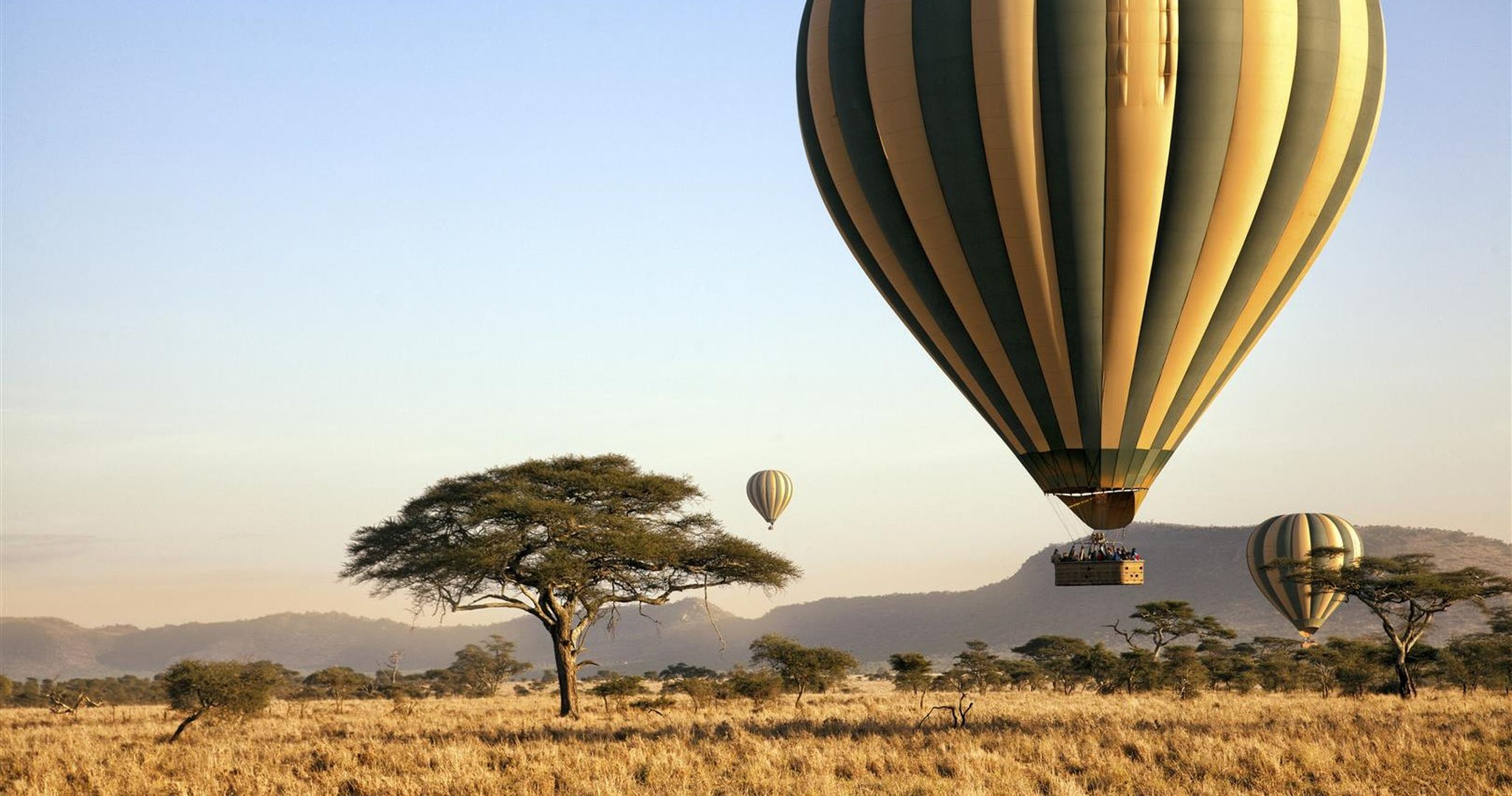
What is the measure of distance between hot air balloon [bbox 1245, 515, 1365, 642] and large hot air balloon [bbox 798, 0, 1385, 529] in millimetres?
38535

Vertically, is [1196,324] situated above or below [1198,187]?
below

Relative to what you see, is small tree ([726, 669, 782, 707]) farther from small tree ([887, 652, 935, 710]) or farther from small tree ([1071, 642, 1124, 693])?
small tree ([1071, 642, 1124, 693])

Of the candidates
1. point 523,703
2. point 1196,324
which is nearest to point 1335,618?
point 523,703

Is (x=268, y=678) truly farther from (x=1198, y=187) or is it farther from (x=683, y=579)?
(x=1198, y=187)

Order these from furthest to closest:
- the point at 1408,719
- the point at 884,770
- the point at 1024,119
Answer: the point at 1408,719 < the point at 1024,119 < the point at 884,770

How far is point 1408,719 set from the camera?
2714 cm

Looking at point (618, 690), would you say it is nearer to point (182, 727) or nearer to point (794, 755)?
point (182, 727)

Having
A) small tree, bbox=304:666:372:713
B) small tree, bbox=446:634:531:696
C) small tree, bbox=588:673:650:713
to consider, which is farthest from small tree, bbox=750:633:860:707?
small tree, bbox=446:634:531:696

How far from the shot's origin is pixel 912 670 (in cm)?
5184

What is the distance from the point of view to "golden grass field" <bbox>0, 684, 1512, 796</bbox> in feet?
58.5

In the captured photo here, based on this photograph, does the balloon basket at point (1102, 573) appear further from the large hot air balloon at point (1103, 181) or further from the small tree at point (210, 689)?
the small tree at point (210, 689)

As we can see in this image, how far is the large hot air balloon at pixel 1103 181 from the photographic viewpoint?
22.8 meters

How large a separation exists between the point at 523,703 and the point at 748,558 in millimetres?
12111

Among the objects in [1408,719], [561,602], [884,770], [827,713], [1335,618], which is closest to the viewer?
[884,770]
